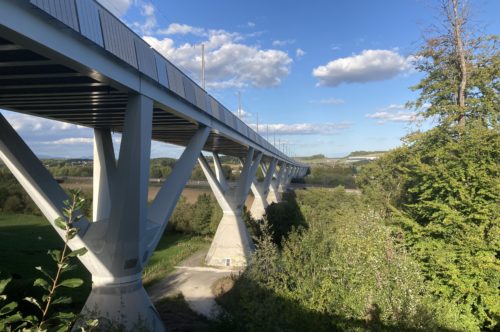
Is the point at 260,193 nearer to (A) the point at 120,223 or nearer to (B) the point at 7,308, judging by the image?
(A) the point at 120,223

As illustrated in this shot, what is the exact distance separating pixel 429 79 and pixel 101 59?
1491 cm

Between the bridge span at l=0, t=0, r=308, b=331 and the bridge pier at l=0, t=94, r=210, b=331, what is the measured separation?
26 mm

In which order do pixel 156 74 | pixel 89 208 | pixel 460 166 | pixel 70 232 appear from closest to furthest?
pixel 70 232, pixel 156 74, pixel 460 166, pixel 89 208

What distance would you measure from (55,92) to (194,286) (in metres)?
15.0

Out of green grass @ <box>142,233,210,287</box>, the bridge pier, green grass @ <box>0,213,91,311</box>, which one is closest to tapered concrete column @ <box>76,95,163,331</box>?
the bridge pier

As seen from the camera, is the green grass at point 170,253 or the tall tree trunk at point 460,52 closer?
the tall tree trunk at point 460,52

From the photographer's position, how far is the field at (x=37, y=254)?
62.0 feet

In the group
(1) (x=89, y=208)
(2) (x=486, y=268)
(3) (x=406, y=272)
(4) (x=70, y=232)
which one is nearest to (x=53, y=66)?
(4) (x=70, y=232)

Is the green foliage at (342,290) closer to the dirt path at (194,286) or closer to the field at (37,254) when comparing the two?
the dirt path at (194,286)

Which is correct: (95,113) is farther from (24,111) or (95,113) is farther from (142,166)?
(142,166)

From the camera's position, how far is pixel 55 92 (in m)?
9.88

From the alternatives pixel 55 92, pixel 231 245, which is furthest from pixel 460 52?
pixel 231 245

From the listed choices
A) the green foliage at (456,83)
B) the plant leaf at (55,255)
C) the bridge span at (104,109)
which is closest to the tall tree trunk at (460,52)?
the green foliage at (456,83)

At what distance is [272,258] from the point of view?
11977mm
